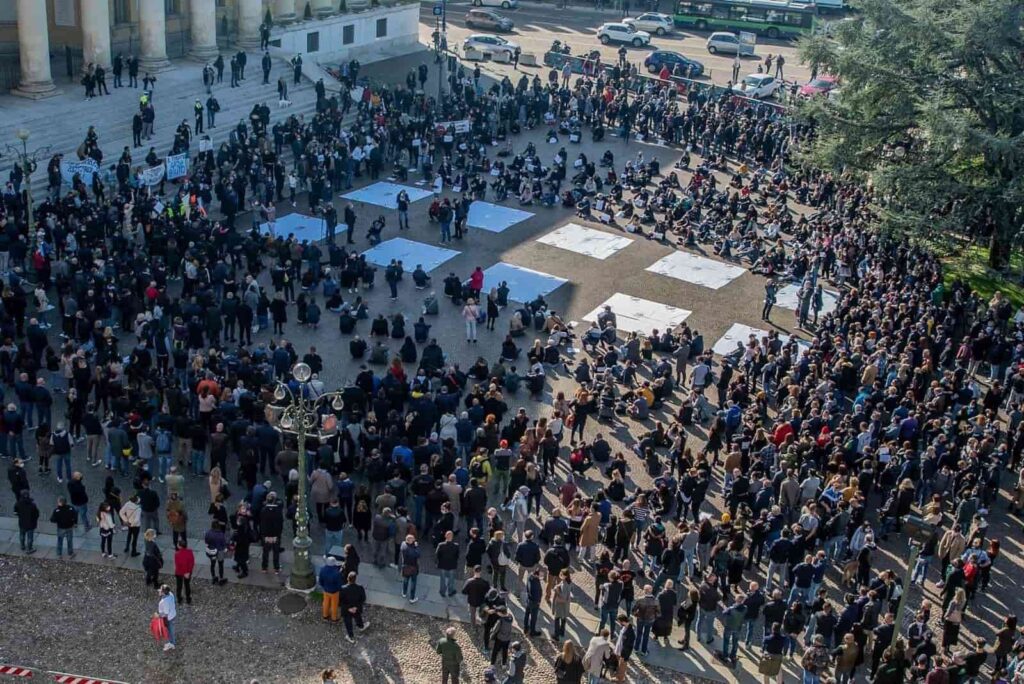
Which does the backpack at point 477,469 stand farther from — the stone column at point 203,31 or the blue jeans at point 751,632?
the stone column at point 203,31

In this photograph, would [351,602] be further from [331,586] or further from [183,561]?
[183,561]

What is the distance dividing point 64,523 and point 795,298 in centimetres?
2231

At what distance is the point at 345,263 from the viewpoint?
3588 cm

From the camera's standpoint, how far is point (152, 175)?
39.1m

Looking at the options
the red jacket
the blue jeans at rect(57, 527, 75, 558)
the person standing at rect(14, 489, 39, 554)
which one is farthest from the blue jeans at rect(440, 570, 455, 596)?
the person standing at rect(14, 489, 39, 554)

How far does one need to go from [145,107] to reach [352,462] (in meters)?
22.8

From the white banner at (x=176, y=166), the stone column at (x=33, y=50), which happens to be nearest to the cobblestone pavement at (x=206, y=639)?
the white banner at (x=176, y=166)

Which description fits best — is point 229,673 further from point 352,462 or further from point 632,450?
point 632,450

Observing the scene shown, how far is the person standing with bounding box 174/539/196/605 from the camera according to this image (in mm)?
21250

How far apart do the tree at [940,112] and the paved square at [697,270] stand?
485 cm

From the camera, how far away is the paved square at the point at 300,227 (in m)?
39.8

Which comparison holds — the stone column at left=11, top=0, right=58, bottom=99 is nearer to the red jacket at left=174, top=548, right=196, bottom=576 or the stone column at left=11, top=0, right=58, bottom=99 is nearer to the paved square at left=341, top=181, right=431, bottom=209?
the paved square at left=341, top=181, right=431, bottom=209

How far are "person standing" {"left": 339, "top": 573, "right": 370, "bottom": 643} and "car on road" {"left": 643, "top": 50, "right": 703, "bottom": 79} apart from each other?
4838 cm

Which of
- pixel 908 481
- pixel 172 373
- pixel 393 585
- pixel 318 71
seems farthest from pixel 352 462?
pixel 318 71
